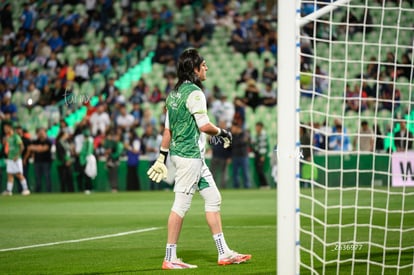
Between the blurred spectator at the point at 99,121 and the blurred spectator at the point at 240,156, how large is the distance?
423 centimetres

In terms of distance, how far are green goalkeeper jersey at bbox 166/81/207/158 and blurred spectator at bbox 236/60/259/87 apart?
2124cm

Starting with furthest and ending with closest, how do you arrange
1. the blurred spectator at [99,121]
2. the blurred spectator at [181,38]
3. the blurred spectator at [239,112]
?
1. the blurred spectator at [181,38]
2. the blurred spectator at [239,112]
3. the blurred spectator at [99,121]

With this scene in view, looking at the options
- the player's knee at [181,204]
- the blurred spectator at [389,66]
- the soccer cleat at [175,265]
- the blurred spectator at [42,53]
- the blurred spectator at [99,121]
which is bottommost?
the soccer cleat at [175,265]

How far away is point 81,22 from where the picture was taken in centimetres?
3266

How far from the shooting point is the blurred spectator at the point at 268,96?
2942cm

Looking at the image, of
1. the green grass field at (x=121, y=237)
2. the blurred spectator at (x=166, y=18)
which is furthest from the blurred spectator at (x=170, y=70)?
the green grass field at (x=121, y=237)

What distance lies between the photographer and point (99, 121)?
27.9m

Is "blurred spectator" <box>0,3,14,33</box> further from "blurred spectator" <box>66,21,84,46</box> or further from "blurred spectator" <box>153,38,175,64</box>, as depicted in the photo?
"blurred spectator" <box>153,38,175,64</box>

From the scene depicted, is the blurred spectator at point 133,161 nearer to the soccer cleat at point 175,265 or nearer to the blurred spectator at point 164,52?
the blurred spectator at point 164,52

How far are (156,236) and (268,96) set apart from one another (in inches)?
686

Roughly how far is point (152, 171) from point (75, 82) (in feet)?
69.9

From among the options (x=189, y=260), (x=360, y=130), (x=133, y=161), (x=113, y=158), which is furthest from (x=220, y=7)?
(x=189, y=260)

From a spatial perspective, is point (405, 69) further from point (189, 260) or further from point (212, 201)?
point (212, 201)

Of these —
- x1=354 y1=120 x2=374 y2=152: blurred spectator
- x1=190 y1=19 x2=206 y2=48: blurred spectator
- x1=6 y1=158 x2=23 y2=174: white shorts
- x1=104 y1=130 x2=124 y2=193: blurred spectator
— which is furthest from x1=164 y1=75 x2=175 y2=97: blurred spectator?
x1=354 y1=120 x2=374 y2=152: blurred spectator
